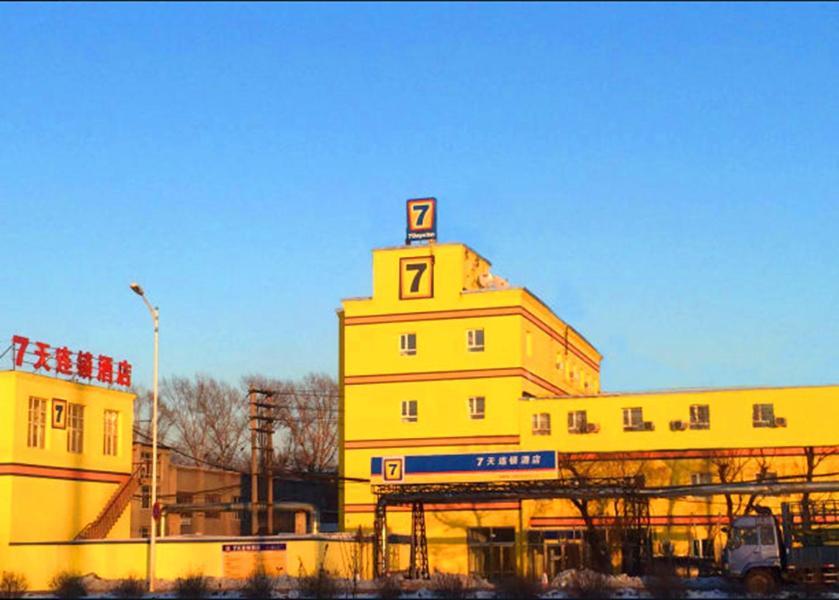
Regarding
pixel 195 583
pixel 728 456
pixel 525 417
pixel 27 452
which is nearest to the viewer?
pixel 195 583

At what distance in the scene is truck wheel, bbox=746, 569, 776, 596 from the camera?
4881cm

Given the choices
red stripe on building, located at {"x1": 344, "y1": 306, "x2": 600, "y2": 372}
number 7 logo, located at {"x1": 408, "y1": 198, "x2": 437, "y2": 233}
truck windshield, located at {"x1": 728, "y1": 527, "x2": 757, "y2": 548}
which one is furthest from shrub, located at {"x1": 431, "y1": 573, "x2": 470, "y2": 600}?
number 7 logo, located at {"x1": 408, "y1": 198, "x2": 437, "y2": 233}

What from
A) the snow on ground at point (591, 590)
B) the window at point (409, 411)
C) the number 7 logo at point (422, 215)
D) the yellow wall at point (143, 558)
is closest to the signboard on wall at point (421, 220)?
the number 7 logo at point (422, 215)

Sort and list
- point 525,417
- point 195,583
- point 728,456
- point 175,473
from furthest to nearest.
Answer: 1. point 175,473
2. point 525,417
3. point 728,456
4. point 195,583

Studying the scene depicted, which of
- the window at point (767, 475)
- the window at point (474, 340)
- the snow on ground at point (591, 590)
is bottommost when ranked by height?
the snow on ground at point (591, 590)

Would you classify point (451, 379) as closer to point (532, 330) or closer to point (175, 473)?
point (532, 330)

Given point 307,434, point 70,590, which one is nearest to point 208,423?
point 307,434

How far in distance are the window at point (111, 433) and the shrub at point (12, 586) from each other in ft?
36.6

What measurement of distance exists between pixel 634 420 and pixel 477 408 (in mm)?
9681

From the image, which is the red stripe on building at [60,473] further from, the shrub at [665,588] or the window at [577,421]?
the shrub at [665,588]

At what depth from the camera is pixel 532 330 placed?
77.9m

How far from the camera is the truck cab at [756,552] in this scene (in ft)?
163

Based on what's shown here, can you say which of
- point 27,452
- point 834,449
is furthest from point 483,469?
point 27,452

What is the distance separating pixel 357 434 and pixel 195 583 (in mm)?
32410
